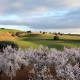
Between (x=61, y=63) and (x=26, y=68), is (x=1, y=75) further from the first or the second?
(x=61, y=63)

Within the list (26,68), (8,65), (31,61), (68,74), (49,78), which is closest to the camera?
(68,74)

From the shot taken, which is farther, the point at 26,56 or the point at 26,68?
the point at 26,68

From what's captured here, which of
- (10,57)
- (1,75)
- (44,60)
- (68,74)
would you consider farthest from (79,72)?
(1,75)

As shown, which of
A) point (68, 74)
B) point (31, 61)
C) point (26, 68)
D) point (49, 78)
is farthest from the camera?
point (26, 68)

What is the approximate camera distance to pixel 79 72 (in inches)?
1475

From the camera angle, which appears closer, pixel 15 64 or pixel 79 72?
pixel 79 72

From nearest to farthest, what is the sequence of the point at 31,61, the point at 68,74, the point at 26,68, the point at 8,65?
the point at 68,74, the point at 8,65, the point at 31,61, the point at 26,68

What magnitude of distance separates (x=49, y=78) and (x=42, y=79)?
0.95 m

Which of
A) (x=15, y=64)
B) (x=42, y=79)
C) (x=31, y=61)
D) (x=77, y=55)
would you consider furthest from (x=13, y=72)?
(x=77, y=55)

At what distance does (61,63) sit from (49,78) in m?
2.61

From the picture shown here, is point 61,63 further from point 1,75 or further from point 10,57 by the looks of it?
point 1,75

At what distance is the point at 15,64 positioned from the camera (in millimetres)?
46500

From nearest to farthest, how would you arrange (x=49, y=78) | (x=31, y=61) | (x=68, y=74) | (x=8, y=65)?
1. (x=68, y=74)
2. (x=49, y=78)
3. (x=8, y=65)
4. (x=31, y=61)

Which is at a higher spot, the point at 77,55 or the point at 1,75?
the point at 77,55
